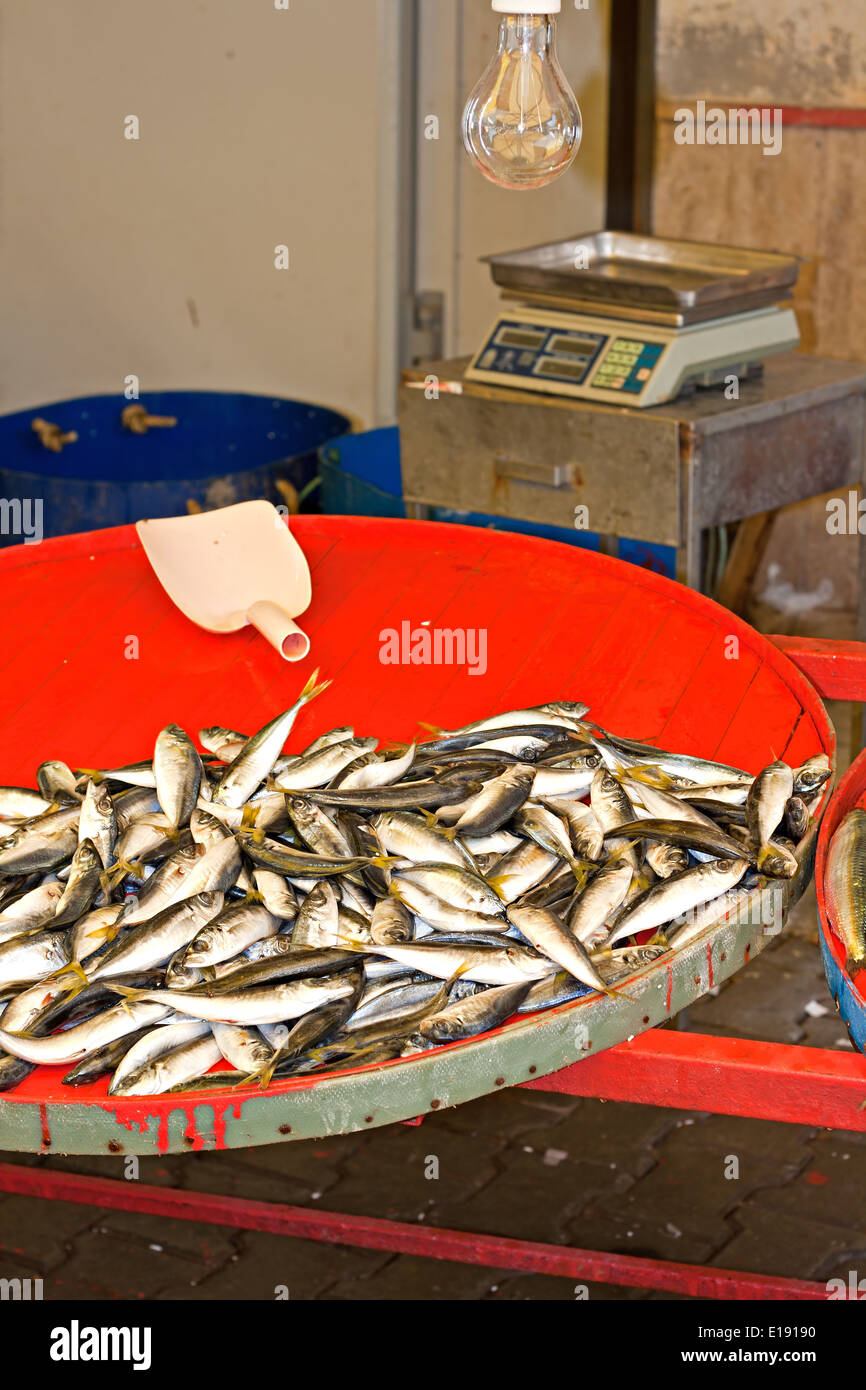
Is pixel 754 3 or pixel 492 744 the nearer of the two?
pixel 492 744

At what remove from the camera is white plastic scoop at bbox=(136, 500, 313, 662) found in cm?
322

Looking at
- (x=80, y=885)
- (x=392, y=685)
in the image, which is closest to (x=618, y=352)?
(x=392, y=685)

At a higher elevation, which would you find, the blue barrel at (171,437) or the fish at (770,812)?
the blue barrel at (171,437)

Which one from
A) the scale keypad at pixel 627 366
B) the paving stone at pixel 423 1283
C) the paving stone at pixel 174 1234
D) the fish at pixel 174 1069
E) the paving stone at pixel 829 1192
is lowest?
the paving stone at pixel 174 1234

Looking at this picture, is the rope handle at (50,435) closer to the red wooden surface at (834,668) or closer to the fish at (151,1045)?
the red wooden surface at (834,668)

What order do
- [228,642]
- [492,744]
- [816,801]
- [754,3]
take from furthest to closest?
[754,3], [228,642], [492,744], [816,801]

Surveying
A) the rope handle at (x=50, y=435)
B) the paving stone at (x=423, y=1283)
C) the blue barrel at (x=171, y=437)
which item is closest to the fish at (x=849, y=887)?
the paving stone at (x=423, y=1283)

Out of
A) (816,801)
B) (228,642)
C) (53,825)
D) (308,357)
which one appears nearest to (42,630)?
(228,642)

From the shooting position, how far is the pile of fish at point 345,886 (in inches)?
79.1

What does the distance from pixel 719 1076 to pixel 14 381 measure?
5.55 meters

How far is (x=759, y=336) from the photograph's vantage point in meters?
4.31

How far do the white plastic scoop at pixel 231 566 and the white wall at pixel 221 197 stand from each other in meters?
3.18

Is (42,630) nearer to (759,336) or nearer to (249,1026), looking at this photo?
(249,1026)

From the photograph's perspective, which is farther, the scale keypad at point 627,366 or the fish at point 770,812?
the scale keypad at point 627,366
